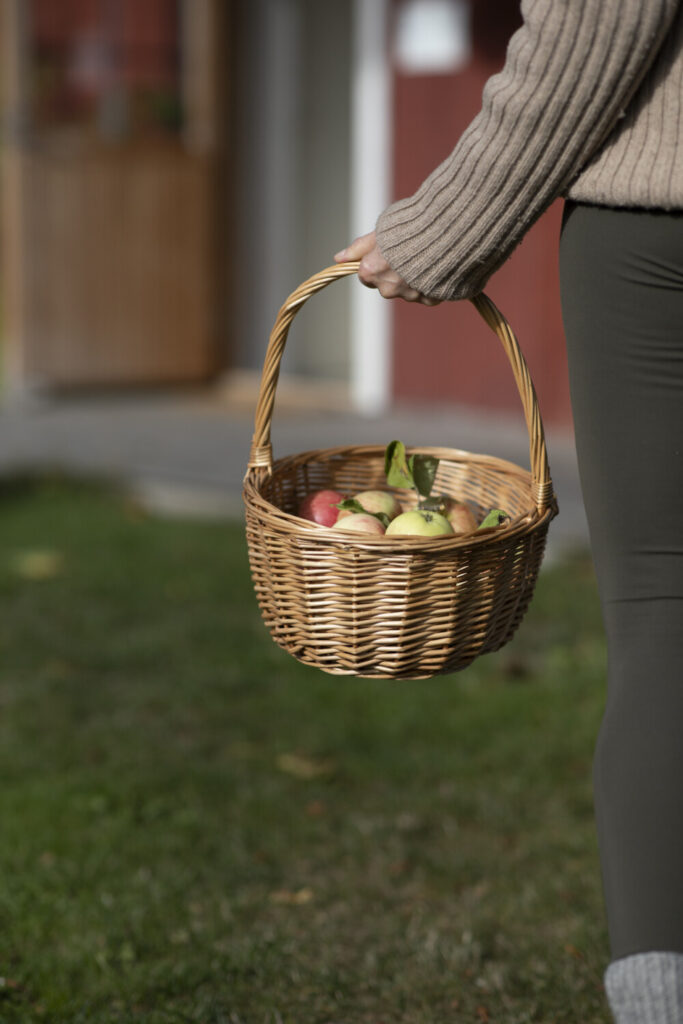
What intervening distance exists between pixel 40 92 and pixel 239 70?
4.39ft

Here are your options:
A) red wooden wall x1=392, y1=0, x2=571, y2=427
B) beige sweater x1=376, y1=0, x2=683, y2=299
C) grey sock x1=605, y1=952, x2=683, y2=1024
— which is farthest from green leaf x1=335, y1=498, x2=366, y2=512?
red wooden wall x1=392, y1=0, x2=571, y2=427

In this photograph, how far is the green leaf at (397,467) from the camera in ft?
5.93

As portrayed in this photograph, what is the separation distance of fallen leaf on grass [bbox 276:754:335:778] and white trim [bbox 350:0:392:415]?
370 cm

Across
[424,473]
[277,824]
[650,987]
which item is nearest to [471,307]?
[277,824]

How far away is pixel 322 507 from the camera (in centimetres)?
176

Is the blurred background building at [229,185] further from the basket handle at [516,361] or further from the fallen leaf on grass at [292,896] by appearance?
the basket handle at [516,361]

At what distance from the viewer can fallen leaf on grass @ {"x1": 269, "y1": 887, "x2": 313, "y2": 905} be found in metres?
2.30

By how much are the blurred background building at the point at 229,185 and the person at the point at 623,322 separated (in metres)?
4.31

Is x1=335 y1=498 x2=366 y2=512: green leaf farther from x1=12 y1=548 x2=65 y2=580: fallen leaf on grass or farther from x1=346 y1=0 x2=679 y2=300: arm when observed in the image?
x1=12 y1=548 x2=65 y2=580: fallen leaf on grass

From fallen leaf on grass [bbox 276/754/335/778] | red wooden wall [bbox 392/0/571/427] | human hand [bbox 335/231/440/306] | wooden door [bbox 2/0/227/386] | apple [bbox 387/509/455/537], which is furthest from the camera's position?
wooden door [bbox 2/0/227/386]

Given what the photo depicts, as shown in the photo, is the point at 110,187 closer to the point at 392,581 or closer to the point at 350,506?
Answer: the point at 350,506

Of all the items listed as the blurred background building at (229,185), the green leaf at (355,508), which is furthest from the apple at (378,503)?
the blurred background building at (229,185)

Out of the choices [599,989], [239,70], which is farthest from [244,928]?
[239,70]

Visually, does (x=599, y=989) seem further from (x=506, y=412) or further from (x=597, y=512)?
(x=506, y=412)
